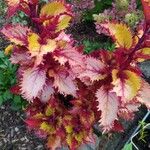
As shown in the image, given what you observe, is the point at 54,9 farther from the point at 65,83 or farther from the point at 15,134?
the point at 15,134

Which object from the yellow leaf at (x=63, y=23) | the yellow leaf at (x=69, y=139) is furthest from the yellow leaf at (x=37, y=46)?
the yellow leaf at (x=69, y=139)

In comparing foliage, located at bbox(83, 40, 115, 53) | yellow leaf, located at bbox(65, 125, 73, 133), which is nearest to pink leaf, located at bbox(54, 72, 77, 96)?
yellow leaf, located at bbox(65, 125, 73, 133)

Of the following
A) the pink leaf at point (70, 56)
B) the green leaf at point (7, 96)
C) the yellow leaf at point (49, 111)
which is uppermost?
the pink leaf at point (70, 56)

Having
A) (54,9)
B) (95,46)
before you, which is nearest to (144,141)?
(95,46)

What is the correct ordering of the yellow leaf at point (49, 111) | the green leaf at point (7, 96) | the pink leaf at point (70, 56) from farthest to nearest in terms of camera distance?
the green leaf at point (7, 96) < the yellow leaf at point (49, 111) < the pink leaf at point (70, 56)

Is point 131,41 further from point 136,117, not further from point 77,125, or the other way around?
point 136,117

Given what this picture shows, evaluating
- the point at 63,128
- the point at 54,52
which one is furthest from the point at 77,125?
the point at 54,52

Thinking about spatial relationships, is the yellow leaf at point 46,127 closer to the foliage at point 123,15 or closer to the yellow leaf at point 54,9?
the yellow leaf at point 54,9
